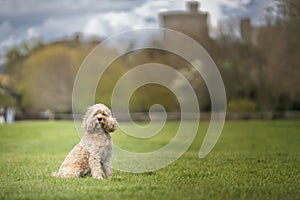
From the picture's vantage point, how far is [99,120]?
30.9 ft

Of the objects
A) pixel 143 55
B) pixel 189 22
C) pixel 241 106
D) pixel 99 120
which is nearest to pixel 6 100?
pixel 143 55

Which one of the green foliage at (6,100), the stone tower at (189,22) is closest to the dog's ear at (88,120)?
the stone tower at (189,22)

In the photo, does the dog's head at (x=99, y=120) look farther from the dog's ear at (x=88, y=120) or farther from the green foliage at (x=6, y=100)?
the green foliage at (x=6, y=100)

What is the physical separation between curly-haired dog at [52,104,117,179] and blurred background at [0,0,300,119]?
17980 millimetres

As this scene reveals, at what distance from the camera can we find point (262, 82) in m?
59.6

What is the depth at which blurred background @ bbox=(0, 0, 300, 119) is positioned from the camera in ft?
124

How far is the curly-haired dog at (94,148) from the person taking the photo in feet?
31.0

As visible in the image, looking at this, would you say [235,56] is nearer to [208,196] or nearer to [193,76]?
[193,76]

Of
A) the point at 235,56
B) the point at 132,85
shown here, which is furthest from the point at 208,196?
the point at 235,56

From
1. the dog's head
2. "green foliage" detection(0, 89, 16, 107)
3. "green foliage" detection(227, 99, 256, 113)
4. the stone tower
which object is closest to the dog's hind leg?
the dog's head

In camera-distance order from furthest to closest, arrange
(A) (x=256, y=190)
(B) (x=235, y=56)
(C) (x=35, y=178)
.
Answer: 1. (B) (x=235, y=56)
2. (C) (x=35, y=178)
3. (A) (x=256, y=190)

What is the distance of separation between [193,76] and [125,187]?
4199cm

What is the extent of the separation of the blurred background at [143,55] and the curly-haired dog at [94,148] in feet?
59.0

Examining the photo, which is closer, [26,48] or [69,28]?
[69,28]
